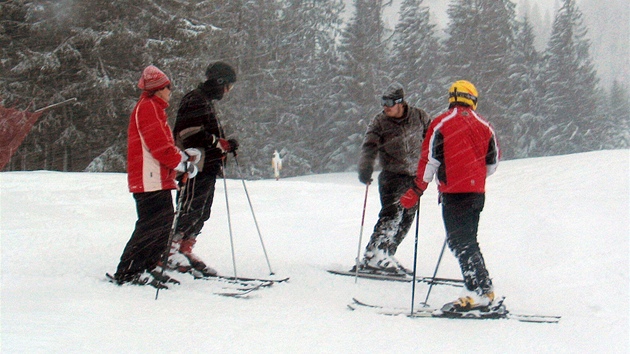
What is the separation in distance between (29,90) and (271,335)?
73.7ft

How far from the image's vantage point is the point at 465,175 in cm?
394

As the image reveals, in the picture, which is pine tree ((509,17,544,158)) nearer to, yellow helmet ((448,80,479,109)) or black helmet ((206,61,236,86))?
black helmet ((206,61,236,86))

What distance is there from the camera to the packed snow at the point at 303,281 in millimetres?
3273

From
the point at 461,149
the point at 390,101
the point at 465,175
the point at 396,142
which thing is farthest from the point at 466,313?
the point at 390,101

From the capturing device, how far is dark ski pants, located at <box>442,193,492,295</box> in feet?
13.0

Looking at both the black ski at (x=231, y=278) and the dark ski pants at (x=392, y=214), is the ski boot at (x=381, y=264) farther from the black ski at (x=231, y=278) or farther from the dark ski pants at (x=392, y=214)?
the black ski at (x=231, y=278)

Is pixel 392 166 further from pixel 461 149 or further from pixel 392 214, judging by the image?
pixel 461 149

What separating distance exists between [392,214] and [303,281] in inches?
43.1

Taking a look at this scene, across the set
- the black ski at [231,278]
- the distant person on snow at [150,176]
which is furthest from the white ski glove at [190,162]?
the black ski at [231,278]

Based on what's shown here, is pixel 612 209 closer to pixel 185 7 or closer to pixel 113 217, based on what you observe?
pixel 113 217

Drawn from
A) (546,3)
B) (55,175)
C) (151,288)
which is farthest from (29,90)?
(546,3)

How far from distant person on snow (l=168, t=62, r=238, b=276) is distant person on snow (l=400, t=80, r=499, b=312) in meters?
1.93

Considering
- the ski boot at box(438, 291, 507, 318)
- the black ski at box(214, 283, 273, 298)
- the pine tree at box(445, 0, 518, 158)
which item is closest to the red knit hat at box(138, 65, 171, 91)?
the black ski at box(214, 283, 273, 298)

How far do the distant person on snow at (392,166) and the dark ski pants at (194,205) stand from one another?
4.68ft
